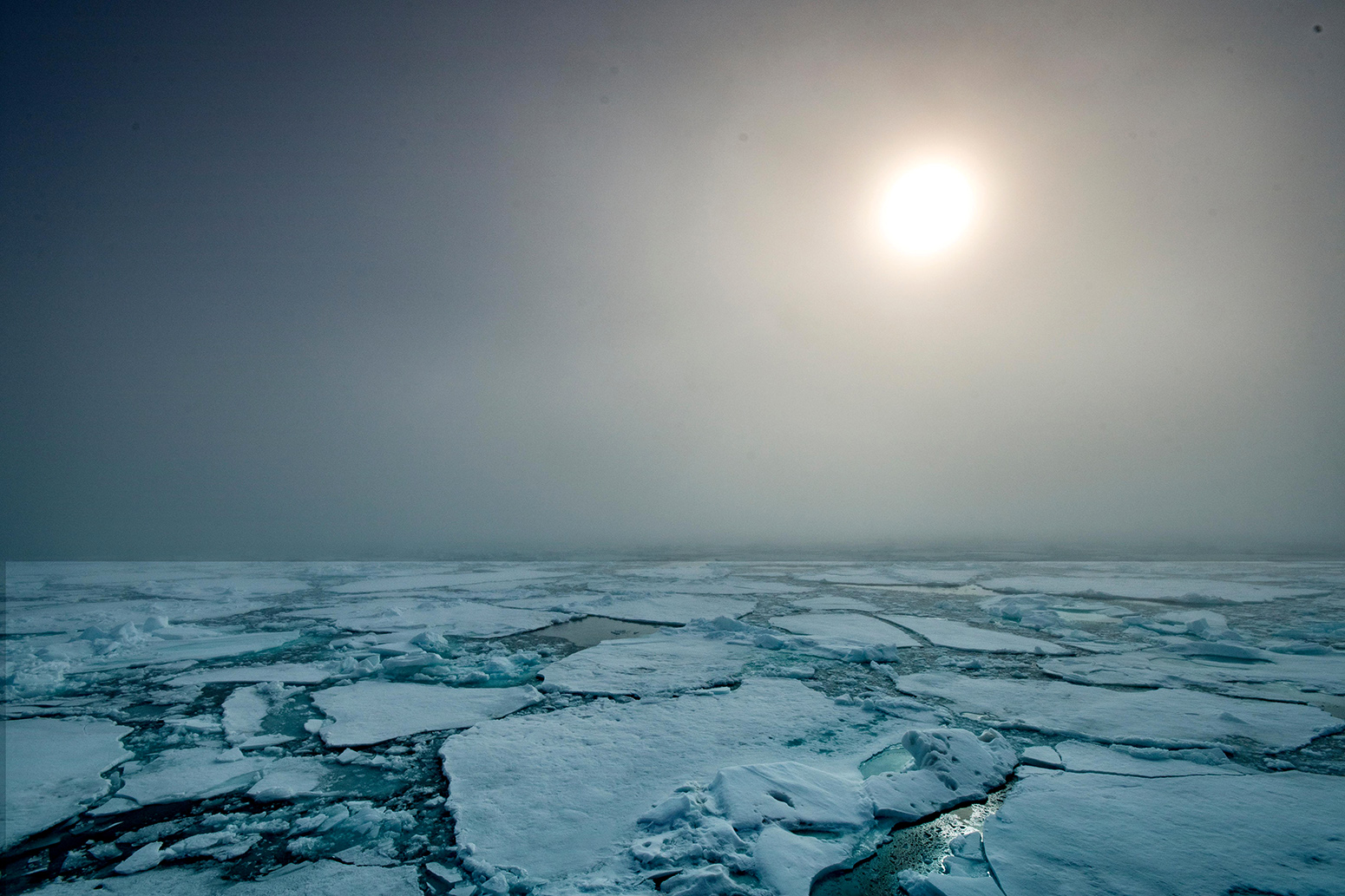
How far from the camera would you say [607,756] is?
10.6ft

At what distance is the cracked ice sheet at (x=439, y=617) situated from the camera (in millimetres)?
6930

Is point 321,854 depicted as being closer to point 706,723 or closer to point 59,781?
point 59,781

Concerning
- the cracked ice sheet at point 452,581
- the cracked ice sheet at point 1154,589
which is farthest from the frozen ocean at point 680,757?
the cracked ice sheet at point 452,581

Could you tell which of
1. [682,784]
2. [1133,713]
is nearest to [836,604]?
[1133,713]

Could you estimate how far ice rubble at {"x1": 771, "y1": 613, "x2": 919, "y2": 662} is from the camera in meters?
5.49

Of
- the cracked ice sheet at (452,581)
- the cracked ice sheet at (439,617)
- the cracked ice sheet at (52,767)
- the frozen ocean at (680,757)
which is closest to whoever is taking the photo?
the frozen ocean at (680,757)

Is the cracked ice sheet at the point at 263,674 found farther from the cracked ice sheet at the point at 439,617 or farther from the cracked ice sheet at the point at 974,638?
the cracked ice sheet at the point at 974,638

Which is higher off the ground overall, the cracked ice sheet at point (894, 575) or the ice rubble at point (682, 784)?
the ice rubble at point (682, 784)

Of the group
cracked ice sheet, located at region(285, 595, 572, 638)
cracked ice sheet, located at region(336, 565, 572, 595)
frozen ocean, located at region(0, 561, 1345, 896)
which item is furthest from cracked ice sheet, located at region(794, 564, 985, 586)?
cracked ice sheet, located at region(285, 595, 572, 638)

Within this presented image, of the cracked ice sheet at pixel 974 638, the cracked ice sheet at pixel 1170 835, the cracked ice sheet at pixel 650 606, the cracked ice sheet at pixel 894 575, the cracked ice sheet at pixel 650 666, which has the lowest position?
the cracked ice sheet at pixel 894 575

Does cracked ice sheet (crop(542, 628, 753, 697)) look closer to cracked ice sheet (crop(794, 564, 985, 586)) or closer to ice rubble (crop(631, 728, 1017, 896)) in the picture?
ice rubble (crop(631, 728, 1017, 896))

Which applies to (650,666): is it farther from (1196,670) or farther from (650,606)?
(1196,670)

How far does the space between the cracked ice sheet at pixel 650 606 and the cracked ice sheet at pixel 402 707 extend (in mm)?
3349

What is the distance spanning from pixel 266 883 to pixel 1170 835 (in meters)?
3.88
